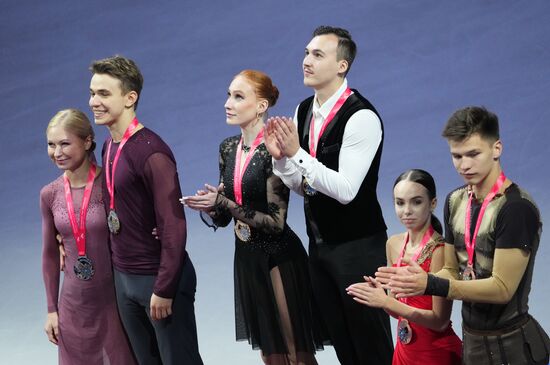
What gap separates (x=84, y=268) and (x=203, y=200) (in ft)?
2.23

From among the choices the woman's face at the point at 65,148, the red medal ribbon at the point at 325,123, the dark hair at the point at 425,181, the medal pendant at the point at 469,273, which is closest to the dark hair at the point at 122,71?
the woman's face at the point at 65,148

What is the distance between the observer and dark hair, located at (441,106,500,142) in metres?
4.07

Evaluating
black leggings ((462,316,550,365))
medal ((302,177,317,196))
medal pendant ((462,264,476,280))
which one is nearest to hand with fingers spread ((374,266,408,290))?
medal pendant ((462,264,476,280))

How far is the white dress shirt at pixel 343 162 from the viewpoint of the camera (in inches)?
183

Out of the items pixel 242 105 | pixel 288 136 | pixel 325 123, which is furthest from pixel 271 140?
pixel 242 105

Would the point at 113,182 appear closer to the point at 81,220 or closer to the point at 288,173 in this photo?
the point at 81,220

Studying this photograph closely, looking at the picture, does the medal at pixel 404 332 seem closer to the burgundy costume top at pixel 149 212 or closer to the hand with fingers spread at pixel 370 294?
the hand with fingers spread at pixel 370 294

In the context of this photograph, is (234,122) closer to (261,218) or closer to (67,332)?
(261,218)

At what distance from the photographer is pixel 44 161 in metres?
9.35

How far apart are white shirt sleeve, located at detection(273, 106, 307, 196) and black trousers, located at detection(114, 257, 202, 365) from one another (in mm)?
597

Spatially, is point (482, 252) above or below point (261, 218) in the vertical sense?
below

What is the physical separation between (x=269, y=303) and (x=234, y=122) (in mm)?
875

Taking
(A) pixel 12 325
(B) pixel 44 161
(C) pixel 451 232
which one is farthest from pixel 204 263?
(C) pixel 451 232

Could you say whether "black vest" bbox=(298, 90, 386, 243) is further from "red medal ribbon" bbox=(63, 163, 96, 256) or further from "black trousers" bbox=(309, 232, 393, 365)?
"red medal ribbon" bbox=(63, 163, 96, 256)
